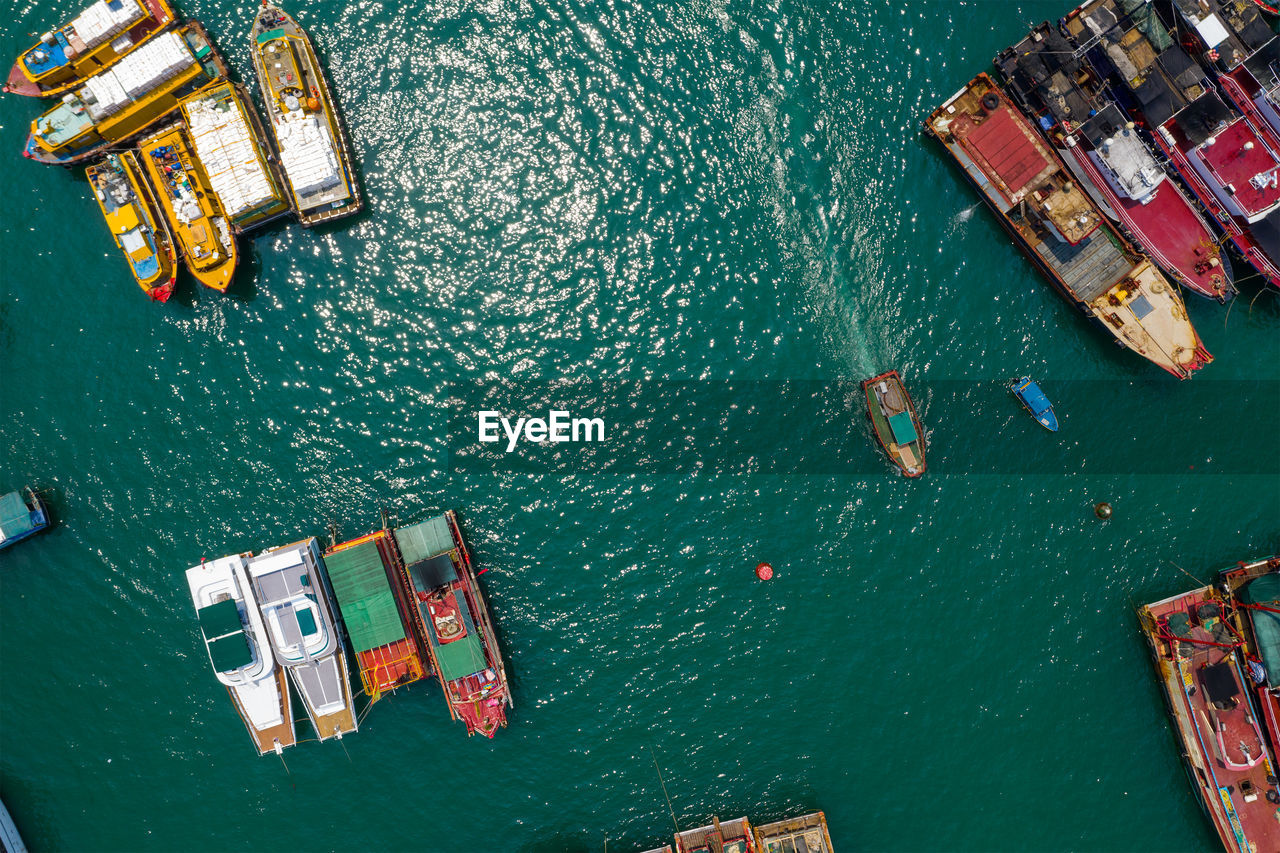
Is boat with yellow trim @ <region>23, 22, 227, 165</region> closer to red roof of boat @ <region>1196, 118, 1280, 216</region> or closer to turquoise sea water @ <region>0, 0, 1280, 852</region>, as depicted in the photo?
turquoise sea water @ <region>0, 0, 1280, 852</region>

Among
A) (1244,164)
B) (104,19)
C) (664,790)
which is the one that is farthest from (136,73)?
(1244,164)

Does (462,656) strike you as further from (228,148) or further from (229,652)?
(228,148)

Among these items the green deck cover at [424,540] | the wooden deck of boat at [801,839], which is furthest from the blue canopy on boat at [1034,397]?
the green deck cover at [424,540]

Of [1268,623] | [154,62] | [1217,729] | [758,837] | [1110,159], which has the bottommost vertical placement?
[1217,729]

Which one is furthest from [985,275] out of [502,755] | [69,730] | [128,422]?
[69,730]

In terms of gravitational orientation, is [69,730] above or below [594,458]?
below

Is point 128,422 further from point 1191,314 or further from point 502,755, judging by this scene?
point 1191,314
